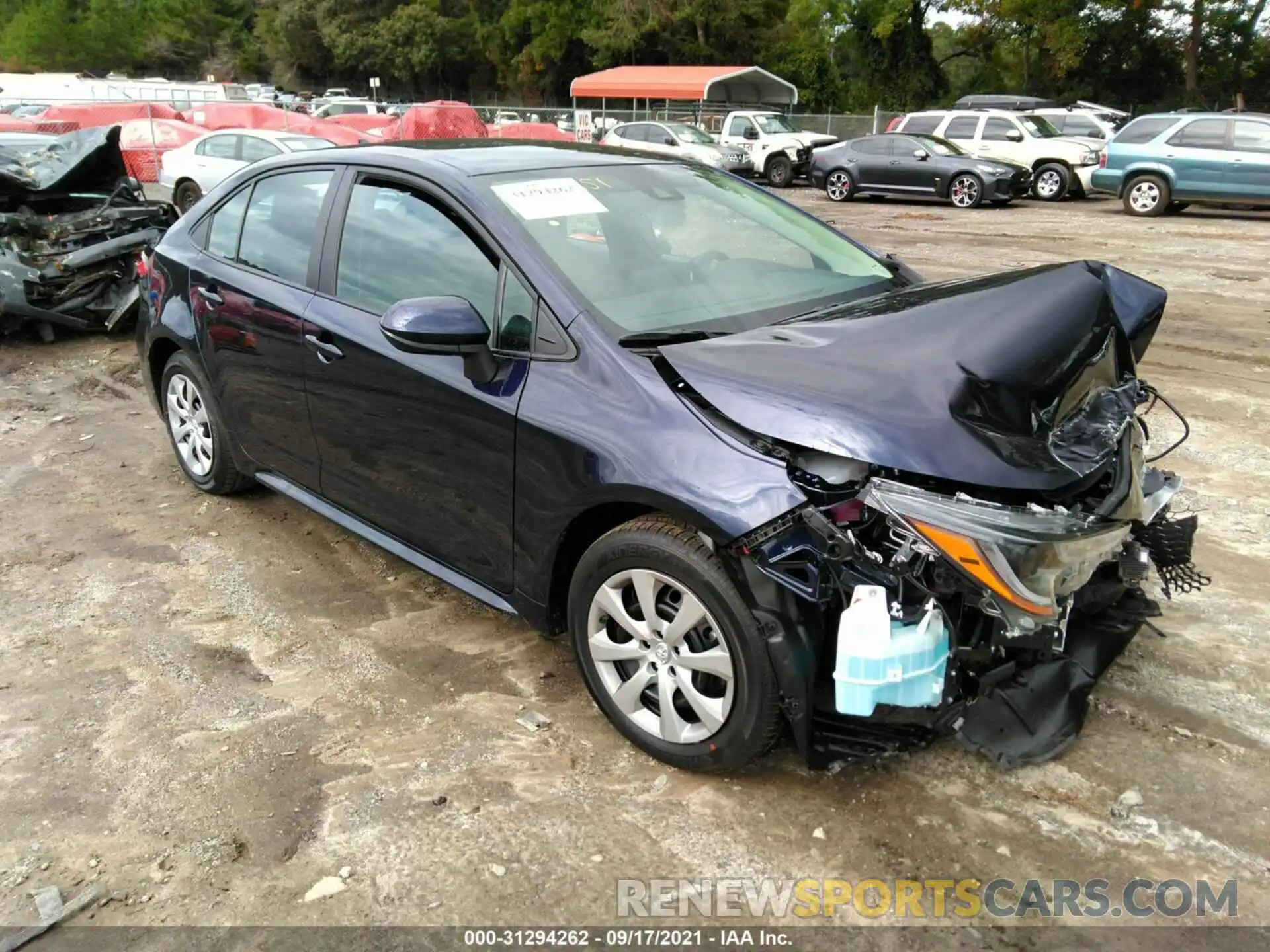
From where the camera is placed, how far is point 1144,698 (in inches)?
127

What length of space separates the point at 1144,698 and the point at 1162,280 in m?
8.97

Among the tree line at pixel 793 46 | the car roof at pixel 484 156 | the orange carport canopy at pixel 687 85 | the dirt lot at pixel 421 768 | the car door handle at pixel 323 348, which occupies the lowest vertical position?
the dirt lot at pixel 421 768

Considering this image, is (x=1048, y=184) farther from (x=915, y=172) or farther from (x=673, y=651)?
(x=673, y=651)

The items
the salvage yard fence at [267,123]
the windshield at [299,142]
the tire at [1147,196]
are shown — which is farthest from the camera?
the salvage yard fence at [267,123]

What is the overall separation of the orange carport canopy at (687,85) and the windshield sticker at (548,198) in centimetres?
3656

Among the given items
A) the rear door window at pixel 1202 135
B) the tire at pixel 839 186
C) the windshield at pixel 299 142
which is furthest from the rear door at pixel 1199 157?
the windshield at pixel 299 142

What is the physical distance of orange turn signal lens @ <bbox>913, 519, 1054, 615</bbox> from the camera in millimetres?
2387

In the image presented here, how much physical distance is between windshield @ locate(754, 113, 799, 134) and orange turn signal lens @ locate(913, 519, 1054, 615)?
2389cm

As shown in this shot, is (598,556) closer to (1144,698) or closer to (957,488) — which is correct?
(957,488)

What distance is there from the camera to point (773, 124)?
24.8 metres

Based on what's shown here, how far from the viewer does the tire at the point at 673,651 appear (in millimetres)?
2633

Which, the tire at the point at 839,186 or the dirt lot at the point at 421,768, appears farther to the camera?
the tire at the point at 839,186

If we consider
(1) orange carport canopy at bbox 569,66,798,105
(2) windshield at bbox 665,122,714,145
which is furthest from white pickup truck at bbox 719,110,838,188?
(1) orange carport canopy at bbox 569,66,798,105

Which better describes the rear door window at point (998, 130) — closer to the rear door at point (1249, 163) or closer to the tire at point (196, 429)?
the rear door at point (1249, 163)
